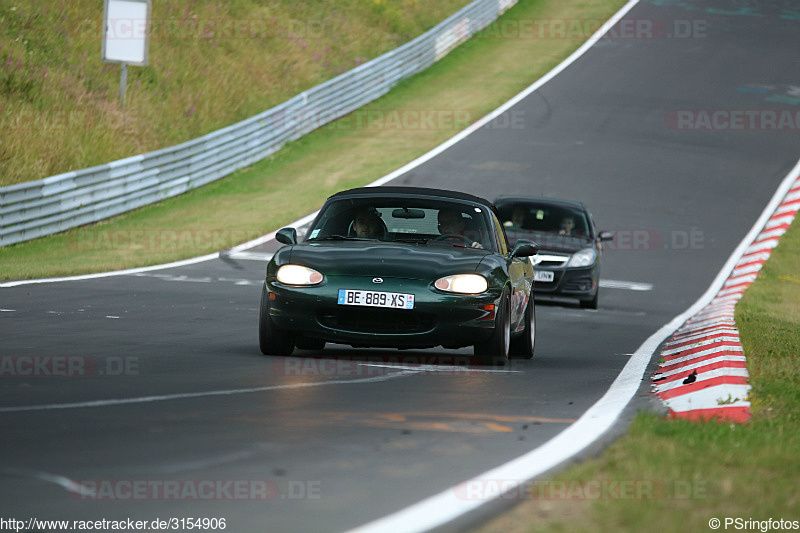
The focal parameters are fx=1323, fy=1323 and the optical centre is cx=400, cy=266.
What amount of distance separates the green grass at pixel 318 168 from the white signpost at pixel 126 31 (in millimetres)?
3332

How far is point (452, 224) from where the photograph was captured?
11.0 m

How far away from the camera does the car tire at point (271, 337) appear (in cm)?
985

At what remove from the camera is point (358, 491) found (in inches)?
197

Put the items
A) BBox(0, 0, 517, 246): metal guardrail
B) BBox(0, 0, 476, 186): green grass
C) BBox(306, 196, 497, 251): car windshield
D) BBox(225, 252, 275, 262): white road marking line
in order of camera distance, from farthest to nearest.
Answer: BBox(0, 0, 476, 186): green grass
BBox(0, 0, 517, 246): metal guardrail
BBox(225, 252, 275, 262): white road marking line
BBox(306, 196, 497, 251): car windshield

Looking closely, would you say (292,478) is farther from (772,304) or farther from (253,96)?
(253,96)

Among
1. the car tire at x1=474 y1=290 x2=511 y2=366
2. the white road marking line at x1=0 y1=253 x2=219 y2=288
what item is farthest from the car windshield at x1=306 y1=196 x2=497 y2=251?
the white road marking line at x1=0 y1=253 x2=219 y2=288

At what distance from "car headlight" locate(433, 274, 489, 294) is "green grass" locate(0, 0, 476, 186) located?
15.8 meters

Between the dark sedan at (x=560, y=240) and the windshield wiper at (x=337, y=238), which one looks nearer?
the windshield wiper at (x=337, y=238)

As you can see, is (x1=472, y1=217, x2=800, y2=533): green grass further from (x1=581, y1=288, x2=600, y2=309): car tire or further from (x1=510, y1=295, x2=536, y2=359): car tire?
(x1=581, y1=288, x2=600, y2=309): car tire

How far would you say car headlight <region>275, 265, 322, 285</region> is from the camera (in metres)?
9.74

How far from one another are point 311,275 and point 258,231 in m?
13.9

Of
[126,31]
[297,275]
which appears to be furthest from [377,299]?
[126,31]

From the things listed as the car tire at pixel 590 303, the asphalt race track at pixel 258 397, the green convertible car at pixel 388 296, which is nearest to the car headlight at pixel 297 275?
the green convertible car at pixel 388 296

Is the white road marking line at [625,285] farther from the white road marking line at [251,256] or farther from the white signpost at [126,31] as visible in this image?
the white signpost at [126,31]
